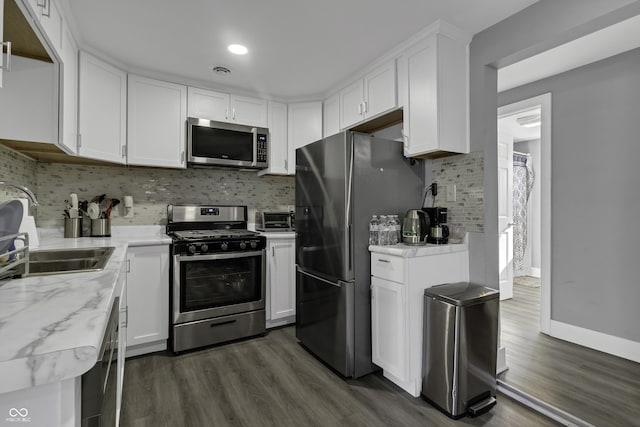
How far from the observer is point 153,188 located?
3.13 meters

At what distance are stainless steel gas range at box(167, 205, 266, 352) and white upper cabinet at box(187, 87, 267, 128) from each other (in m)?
0.93

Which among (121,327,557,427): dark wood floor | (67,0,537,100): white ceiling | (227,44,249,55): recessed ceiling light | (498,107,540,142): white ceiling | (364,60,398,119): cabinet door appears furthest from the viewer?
(498,107,540,142): white ceiling

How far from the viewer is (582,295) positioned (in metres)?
2.76

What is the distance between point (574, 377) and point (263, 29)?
3.17 meters

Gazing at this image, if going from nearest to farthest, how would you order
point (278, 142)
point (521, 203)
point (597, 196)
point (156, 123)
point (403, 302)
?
point (403, 302) < point (597, 196) < point (156, 123) < point (278, 142) < point (521, 203)

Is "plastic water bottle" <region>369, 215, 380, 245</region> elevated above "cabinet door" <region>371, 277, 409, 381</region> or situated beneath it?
elevated above

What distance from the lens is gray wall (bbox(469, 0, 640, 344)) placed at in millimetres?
1837

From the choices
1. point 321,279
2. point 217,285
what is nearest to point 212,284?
point 217,285

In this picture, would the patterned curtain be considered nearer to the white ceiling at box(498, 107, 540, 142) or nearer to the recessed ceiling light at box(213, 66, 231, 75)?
the white ceiling at box(498, 107, 540, 142)

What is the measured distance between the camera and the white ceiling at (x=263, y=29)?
1.94 meters

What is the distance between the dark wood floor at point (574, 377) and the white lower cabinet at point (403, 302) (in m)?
0.75

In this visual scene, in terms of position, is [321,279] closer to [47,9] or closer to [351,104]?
[351,104]

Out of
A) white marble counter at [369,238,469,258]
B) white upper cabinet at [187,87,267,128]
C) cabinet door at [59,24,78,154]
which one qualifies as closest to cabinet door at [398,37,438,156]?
white marble counter at [369,238,469,258]

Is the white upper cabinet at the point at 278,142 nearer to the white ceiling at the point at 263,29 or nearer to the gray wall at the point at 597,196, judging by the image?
the white ceiling at the point at 263,29
